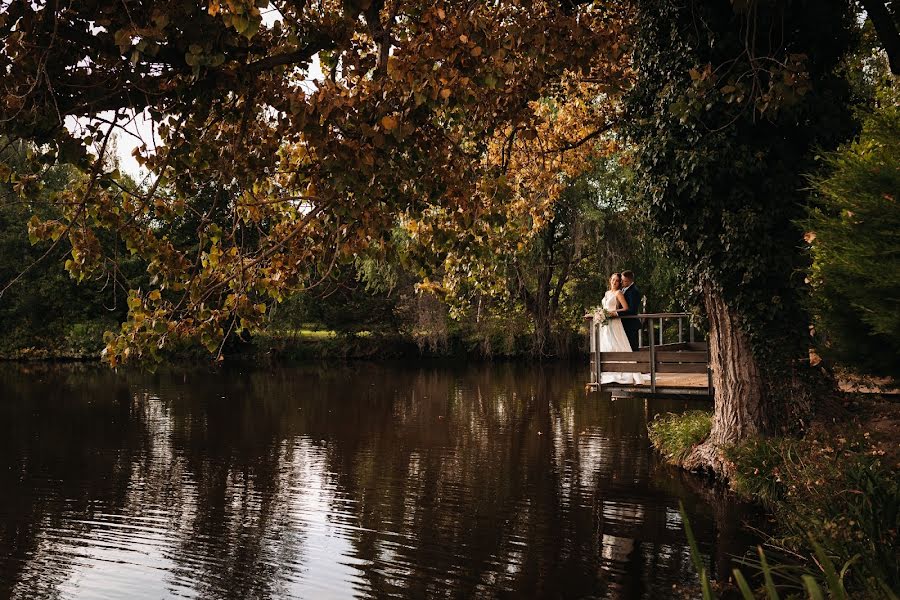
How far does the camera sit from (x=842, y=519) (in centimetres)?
580

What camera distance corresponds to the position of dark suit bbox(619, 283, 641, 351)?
520 inches

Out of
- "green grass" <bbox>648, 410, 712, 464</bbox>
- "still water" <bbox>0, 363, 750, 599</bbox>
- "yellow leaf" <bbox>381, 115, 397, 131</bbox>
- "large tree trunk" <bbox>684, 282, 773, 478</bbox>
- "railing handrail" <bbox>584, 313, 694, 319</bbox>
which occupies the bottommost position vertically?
"still water" <bbox>0, 363, 750, 599</bbox>

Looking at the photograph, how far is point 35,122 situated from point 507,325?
29874mm

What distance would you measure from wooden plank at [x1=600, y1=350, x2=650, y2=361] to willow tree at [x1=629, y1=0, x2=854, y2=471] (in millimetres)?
1433

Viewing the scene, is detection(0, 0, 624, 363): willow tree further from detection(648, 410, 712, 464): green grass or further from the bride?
detection(648, 410, 712, 464): green grass

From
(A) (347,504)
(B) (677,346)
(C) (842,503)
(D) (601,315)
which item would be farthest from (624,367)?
(C) (842,503)

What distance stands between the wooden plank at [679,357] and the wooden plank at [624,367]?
219 mm

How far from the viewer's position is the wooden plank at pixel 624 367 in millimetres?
11820

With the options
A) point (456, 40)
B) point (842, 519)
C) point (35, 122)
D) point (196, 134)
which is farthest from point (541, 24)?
point (842, 519)

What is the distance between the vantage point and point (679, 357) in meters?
11.7

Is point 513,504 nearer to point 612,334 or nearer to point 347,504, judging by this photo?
point 347,504

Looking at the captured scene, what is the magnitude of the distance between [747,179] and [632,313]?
11.9 feet

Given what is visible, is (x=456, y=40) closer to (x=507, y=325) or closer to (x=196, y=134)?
(x=196, y=134)

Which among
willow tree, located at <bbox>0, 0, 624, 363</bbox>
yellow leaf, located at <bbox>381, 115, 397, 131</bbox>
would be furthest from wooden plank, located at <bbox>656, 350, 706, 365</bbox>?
yellow leaf, located at <bbox>381, 115, 397, 131</bbox>
